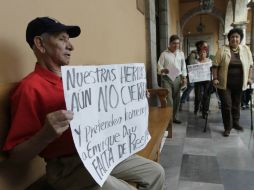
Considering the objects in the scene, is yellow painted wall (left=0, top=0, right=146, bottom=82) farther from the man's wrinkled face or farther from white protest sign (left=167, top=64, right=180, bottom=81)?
white protest sign (left=167, top=64, right=180, bottom=81)

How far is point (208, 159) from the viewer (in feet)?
9.36

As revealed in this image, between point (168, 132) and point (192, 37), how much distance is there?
15526mm

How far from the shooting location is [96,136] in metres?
1.12

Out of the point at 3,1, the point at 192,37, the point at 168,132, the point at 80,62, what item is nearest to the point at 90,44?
the point at 80,62

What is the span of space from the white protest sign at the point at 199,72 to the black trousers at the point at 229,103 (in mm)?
858

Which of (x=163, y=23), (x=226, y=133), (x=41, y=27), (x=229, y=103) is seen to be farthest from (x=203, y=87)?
(x=41, y=27)

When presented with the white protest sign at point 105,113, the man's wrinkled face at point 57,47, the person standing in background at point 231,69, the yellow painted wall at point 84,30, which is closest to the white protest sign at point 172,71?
the yellow painted wall at point 84,30

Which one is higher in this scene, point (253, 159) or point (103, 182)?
point (103, 182)

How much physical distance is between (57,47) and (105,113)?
14.1 inches

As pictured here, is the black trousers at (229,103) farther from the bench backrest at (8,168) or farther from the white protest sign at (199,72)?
the bench backrest at (8,168)

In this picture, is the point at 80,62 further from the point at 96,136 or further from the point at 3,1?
the point at 96,136

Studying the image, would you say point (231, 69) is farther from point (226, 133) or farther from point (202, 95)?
point (202, 95)

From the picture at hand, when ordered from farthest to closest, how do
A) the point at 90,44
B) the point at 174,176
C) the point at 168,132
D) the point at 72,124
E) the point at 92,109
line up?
the point at 168,132, the point at 174,176, the point at 90,44, the point at 92,109, the point at 72,124

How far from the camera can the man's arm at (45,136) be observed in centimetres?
93
